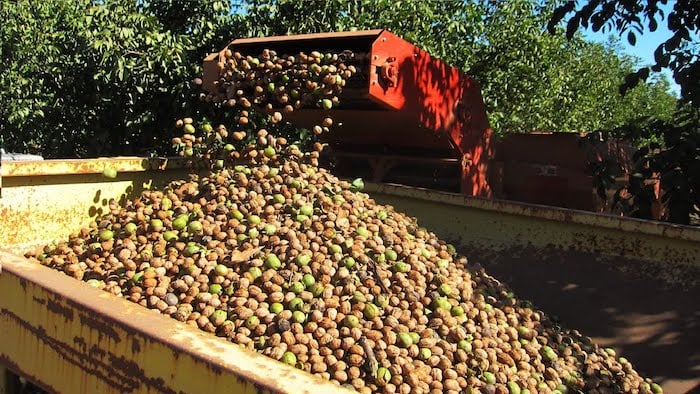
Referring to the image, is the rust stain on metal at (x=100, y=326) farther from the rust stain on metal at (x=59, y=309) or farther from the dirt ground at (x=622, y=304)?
the dirt ground at (x=622, y=304)

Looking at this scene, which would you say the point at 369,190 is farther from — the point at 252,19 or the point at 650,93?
the point at 650,93

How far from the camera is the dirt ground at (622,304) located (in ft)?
9.04

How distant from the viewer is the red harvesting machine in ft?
11.6

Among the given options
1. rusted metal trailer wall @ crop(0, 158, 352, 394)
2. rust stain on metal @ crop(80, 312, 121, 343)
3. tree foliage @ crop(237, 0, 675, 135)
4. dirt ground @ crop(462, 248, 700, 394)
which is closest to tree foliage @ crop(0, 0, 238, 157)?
tree foliage @ crop(237, 0, 675, 135)

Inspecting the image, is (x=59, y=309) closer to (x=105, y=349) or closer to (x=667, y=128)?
(x=105, y=349)

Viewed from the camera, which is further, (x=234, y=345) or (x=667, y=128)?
(x=667, y=128)

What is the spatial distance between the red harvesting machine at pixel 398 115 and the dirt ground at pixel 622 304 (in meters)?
1.08

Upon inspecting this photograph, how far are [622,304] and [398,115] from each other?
177 centimetres

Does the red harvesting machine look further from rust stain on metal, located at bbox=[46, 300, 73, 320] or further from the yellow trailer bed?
rust stain on metal, located at bbox=[46, 300, 73, 320]

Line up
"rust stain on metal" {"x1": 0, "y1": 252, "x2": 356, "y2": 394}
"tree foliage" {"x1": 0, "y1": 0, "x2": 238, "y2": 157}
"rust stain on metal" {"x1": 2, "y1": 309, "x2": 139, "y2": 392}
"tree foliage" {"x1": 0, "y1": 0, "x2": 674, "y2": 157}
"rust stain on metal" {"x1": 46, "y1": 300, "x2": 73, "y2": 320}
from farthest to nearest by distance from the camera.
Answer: "tree foliage" {"x1": 0, "y1": 0, "x2": 674, "y2": 157} → "tree foliage" {"x1": 0, "y1": 0, "x2": 238, "y2": 157} → "rust stain on metal" {"x1": 46, "y1": 300, "x2": 73, "y2": 320} → "rust stain on metal" {"x1": 2, "y1": 309, "x2": 139, "y2": 392} → "rust stain on metal" {"x1": 0, "y1": 252, "x2": 356, "y2": 394}

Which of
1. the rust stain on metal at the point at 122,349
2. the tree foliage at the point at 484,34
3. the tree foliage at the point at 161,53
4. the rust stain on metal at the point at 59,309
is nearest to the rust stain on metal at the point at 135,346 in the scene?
the rust stain on metal at the point at 122,349

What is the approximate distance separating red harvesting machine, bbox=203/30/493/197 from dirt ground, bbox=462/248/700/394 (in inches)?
42.3

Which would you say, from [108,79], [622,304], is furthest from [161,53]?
[622,304]

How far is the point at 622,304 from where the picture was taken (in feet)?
9.88
